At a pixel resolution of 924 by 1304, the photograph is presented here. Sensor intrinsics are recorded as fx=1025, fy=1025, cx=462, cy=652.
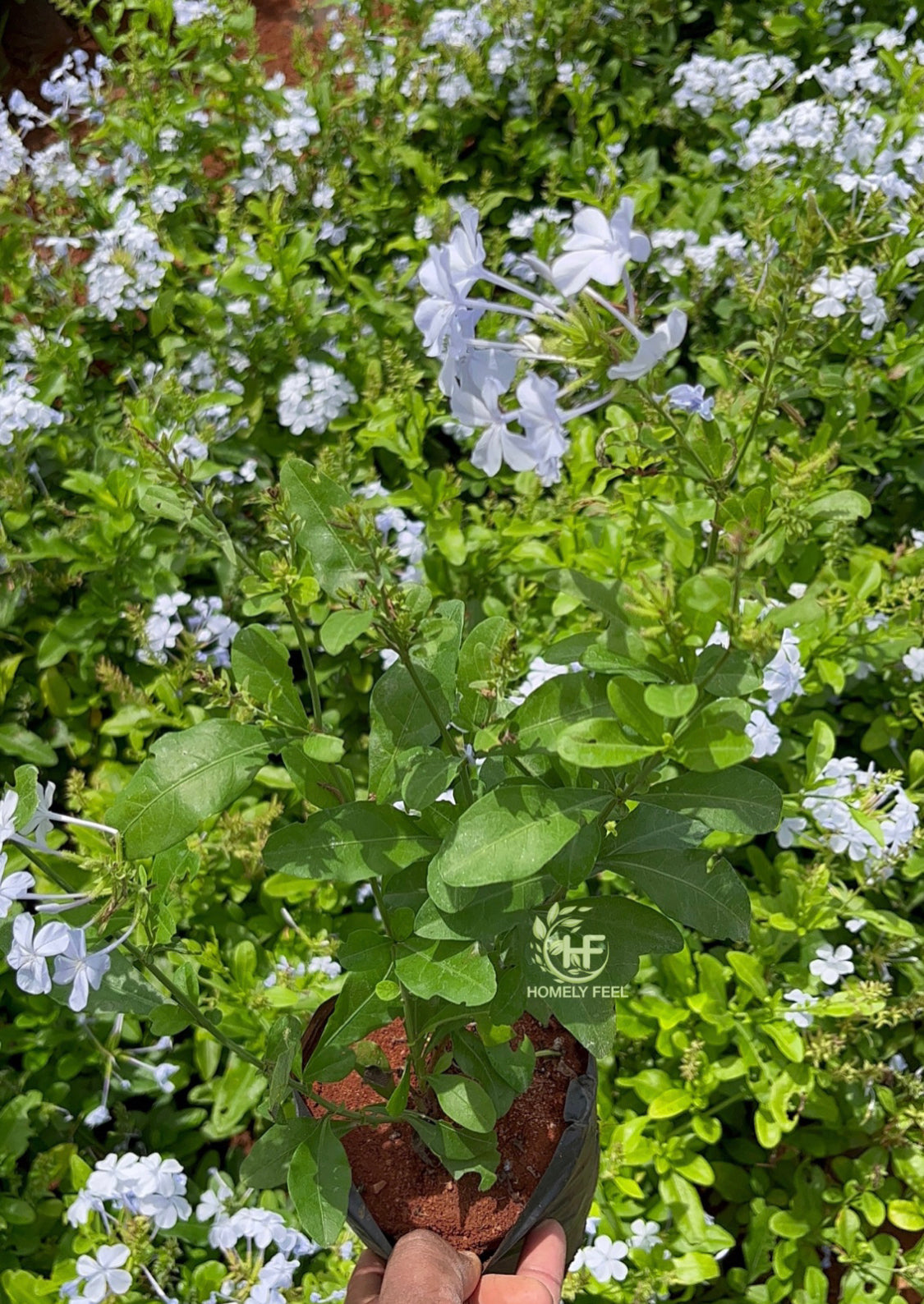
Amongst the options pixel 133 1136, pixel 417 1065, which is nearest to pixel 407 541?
pixel 417 1065

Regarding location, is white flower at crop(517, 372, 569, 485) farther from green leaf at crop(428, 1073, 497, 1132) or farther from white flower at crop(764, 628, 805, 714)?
white flower at crop(764, 628, 805, 714)

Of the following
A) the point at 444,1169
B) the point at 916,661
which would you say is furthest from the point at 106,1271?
the point at 916,661

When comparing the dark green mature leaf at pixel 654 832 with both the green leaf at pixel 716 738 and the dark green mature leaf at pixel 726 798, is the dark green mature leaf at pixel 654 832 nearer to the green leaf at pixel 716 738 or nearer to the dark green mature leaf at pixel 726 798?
the dark green mature leaf at pixel 726 798

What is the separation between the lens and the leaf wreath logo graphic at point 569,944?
1.14 m

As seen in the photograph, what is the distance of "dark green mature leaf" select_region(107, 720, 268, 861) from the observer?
3.40 ft

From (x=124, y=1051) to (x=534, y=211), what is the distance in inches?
91.3

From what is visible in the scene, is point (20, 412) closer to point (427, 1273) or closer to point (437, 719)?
point (437, 719)

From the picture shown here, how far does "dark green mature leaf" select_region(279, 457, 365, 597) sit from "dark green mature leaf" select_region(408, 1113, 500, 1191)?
2.14 ft

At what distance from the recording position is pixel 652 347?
771 millimetres

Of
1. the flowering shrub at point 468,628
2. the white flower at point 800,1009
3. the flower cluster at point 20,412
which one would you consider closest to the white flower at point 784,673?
Answer: the flowering shrub at point 468,628

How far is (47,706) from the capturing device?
2.31 metres

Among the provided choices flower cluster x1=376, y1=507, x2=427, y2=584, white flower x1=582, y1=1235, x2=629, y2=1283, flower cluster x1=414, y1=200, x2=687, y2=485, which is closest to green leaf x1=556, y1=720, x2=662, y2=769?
flower cluster x1=414, y1=200, x2=687, y2=485

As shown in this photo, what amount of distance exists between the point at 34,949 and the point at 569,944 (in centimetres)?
56

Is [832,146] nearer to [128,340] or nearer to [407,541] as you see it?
[407,541]
